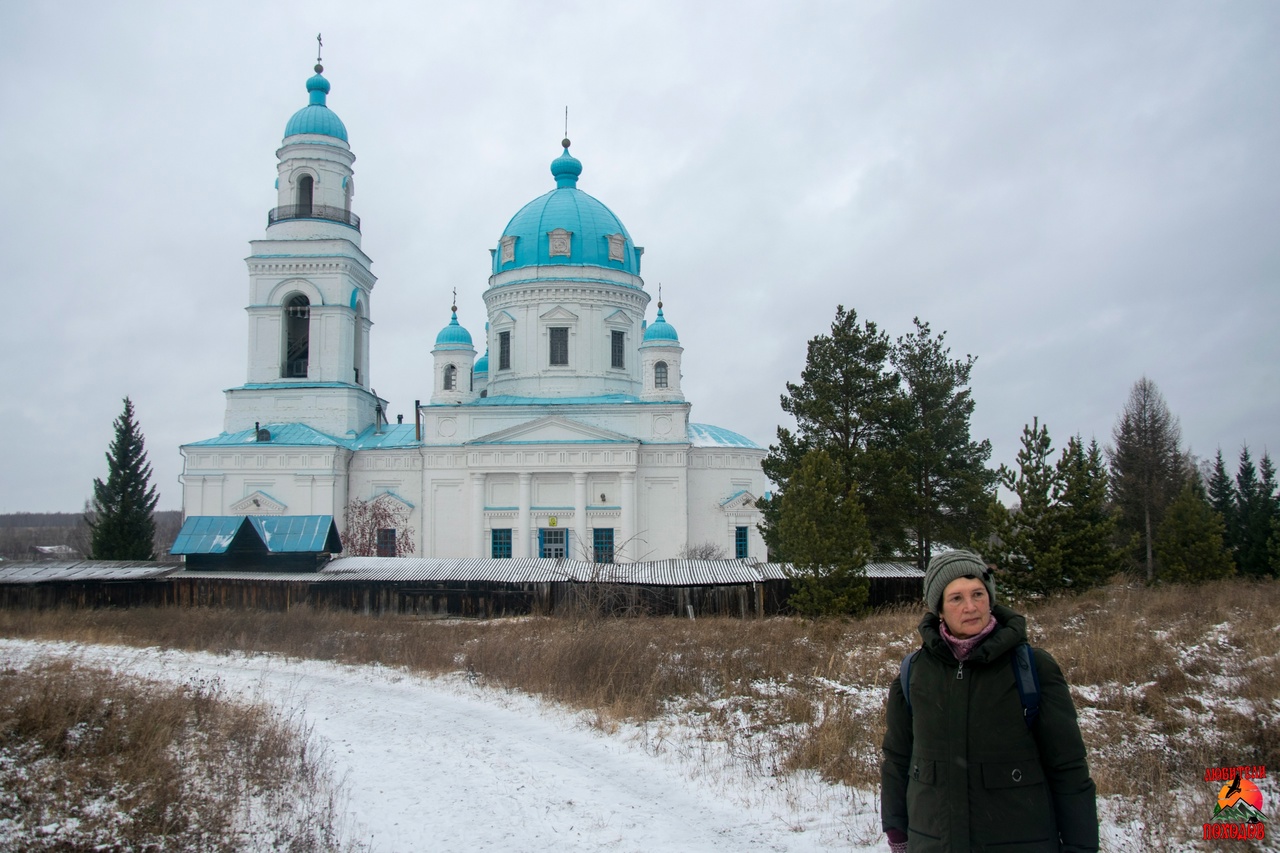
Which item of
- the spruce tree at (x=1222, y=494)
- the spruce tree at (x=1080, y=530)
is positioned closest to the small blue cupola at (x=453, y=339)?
the spruce tree at (x=1080, y=530)

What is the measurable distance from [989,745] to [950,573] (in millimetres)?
657

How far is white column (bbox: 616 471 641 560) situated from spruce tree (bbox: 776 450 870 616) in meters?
14.7

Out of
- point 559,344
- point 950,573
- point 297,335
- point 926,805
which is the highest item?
point 297,335

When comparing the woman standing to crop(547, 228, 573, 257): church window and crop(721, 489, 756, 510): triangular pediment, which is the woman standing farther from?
crop(547, 228, 573, 257): church window

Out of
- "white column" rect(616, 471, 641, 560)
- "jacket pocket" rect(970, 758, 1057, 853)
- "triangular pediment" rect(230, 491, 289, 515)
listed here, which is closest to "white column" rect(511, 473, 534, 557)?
"white column" rect(616, 471, 641, 560)

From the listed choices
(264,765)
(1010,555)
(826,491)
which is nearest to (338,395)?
(826,491)

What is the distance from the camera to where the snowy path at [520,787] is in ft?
22.2

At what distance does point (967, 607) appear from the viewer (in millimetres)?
3545

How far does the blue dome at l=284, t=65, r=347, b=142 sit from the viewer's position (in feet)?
115

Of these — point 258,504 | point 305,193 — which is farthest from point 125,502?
point 305,193

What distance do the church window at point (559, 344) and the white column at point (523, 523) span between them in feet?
19.2

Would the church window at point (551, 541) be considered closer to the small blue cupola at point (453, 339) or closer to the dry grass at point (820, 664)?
the small blue cupola at point (453, 339)

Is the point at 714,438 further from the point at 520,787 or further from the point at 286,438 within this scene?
the point at 520,787

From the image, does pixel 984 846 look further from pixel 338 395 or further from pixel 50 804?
pixel 338 395
